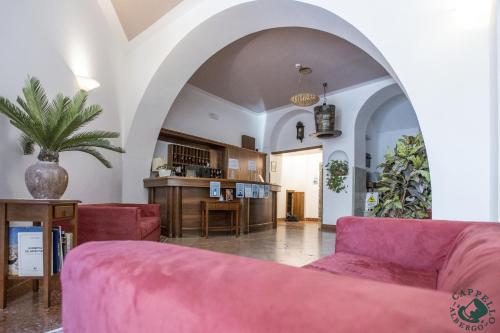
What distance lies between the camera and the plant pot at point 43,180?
2.26 metres

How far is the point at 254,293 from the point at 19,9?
3.81 metres

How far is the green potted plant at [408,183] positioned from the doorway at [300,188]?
242 inches

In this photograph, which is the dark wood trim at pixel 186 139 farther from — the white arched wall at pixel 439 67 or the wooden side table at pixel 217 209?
the white arched wall at pixel 439 67

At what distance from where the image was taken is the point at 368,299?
16.0 inches

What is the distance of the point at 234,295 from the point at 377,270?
1311 millimetres

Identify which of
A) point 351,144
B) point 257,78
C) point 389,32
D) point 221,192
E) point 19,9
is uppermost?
point 257,78

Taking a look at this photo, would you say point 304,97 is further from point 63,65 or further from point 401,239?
point 401,239

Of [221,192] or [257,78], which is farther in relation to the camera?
[257,78]

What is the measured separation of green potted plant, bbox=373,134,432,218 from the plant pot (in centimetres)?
372

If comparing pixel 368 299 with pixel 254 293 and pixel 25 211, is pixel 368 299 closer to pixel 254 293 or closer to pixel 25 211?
pixel 254 293

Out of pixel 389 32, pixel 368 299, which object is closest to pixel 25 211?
pixel 368 299

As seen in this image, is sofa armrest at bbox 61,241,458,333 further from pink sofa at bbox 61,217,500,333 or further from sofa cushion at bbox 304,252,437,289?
sofa cushion at bbox 304,252,437,289

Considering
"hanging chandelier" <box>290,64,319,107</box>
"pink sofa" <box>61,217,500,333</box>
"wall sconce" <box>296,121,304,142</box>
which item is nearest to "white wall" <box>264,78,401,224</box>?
"wall sconce" <box>296,121,304,142</box>

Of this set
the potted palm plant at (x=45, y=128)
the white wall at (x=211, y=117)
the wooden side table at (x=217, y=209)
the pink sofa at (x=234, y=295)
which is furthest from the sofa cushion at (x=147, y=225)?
the white wall at (x=211, y=117)
